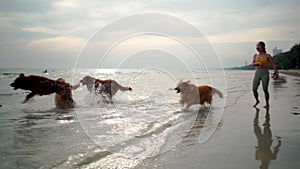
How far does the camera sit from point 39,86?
9.47 m

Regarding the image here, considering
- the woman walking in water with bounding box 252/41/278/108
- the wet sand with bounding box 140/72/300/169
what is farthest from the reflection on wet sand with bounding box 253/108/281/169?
the woman walking in water with bounding box 252/41/278/108

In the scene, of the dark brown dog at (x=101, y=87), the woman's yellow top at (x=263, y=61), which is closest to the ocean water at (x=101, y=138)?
the woman's yellow top at (x=263, y=61)

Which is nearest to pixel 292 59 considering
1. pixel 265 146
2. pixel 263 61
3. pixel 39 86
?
pixel 263 61

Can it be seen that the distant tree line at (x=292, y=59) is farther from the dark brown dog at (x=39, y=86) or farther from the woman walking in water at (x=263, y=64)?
the dark brown dog at (x=39, y=86)

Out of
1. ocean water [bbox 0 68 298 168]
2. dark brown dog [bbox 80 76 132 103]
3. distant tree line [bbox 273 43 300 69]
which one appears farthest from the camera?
distant tree line [bbox 273 43 300 69]

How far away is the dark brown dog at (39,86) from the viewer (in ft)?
30.6

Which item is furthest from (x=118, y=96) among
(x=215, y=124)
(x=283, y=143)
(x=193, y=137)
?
(x=283, y=143)

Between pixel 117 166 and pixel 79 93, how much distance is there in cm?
860

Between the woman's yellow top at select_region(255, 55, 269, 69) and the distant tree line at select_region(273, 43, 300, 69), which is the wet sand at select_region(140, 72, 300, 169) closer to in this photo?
the woman's yellow top at select_region(255, 55, 269, 69)

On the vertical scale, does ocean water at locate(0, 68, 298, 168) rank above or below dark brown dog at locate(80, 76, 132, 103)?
below

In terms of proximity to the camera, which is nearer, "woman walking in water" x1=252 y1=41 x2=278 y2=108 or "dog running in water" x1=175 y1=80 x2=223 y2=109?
"woman walking in water" x1=252 y1=41 x2=278 y2=108

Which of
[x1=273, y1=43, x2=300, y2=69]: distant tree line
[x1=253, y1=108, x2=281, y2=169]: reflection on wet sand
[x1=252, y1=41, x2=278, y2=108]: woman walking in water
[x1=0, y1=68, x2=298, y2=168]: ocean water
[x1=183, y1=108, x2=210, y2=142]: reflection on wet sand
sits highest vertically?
[x1=273, y1=43, x2=300, y2=69]: distant tree line

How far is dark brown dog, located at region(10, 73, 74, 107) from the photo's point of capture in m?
9.31

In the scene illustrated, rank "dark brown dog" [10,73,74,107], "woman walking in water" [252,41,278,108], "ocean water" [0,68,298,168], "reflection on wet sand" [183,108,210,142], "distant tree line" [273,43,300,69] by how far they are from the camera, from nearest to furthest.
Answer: "ocean water" [0,68,298,168]
"reflection on wet sand" [183,108,210,142]
"woman walking in water" [252,41,278,108]
"dark brown dog" [10,73,74,107]
"distant tree line" [273,43,300,69]
